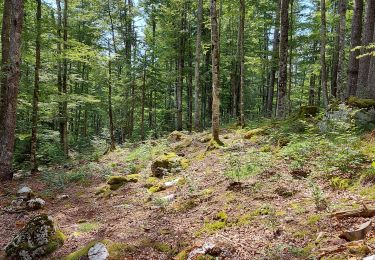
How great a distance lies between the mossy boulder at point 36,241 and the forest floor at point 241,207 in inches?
7.8

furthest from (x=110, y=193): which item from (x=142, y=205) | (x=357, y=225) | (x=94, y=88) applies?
(x=94, y=88)

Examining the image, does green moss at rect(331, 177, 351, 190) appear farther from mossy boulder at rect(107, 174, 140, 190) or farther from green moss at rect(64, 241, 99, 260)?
mossy boulder at rect(107, 174, 140, 190)

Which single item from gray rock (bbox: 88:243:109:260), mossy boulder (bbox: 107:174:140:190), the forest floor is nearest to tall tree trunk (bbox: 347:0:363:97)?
the forest floor

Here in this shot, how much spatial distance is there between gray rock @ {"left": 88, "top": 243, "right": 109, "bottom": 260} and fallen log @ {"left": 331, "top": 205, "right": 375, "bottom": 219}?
3.72 metres

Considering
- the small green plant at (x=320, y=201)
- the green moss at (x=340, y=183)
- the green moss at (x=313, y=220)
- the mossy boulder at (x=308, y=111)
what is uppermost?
the mossy boulder at (x=308, y=111)

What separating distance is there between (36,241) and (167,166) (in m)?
5.24

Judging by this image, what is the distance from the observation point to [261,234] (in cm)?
511

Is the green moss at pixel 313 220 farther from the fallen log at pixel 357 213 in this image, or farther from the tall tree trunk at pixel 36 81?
the tall tree trunk at pixel 36 81

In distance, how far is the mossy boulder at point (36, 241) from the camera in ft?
19.1

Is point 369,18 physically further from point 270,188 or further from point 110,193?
point 110,193

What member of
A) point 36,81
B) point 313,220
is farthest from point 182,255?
point 36,81

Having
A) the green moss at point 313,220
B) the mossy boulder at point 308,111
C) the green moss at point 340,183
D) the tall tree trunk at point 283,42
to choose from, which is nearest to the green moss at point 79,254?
the green moss at point 313,220

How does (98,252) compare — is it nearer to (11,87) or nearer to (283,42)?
(11,87)

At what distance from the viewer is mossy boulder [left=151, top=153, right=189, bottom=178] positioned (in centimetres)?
1052
